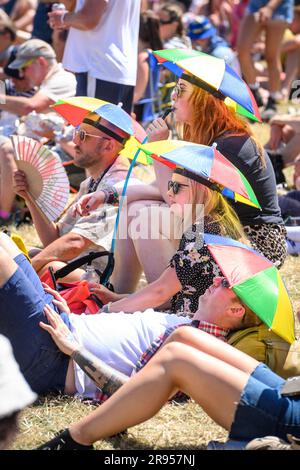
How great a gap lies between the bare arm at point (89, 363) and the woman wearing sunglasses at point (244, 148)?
1.45 m

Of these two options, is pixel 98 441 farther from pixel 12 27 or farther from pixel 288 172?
pixel 12 27

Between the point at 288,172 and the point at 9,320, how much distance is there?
4.82 metres

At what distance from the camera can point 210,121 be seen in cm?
466

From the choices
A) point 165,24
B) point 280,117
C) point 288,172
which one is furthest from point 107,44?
point 165,24

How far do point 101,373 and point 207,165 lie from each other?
106 centimetres

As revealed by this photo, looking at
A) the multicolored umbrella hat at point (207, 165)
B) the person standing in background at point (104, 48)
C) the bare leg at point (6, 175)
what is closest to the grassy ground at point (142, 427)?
the multicolored umbrella hat at point (207, 165)

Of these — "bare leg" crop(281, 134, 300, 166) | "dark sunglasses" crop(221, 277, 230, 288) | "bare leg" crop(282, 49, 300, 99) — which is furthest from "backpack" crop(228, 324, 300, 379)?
"bare leg" crop(282, 49, 300, 99)

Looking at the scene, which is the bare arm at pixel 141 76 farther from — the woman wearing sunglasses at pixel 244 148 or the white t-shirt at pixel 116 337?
the white t-shirt at pixel 116 337

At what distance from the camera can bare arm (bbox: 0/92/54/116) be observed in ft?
22.3

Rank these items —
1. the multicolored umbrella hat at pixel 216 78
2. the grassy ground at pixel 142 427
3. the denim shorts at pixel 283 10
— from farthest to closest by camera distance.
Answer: the denim shorts at pixel 283 10 → the multicolored umbrella hat at pixel 216 78 → the grassy ground at pixel 142 427

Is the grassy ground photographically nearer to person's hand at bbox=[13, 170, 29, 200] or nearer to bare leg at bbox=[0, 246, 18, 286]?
bare leg at bbox=[0, 246, 18, 286]

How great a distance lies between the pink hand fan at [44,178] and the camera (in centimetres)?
512

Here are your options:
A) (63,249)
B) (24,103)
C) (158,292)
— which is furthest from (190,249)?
(24,103)

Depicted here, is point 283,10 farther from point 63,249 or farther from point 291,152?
point 63,249
